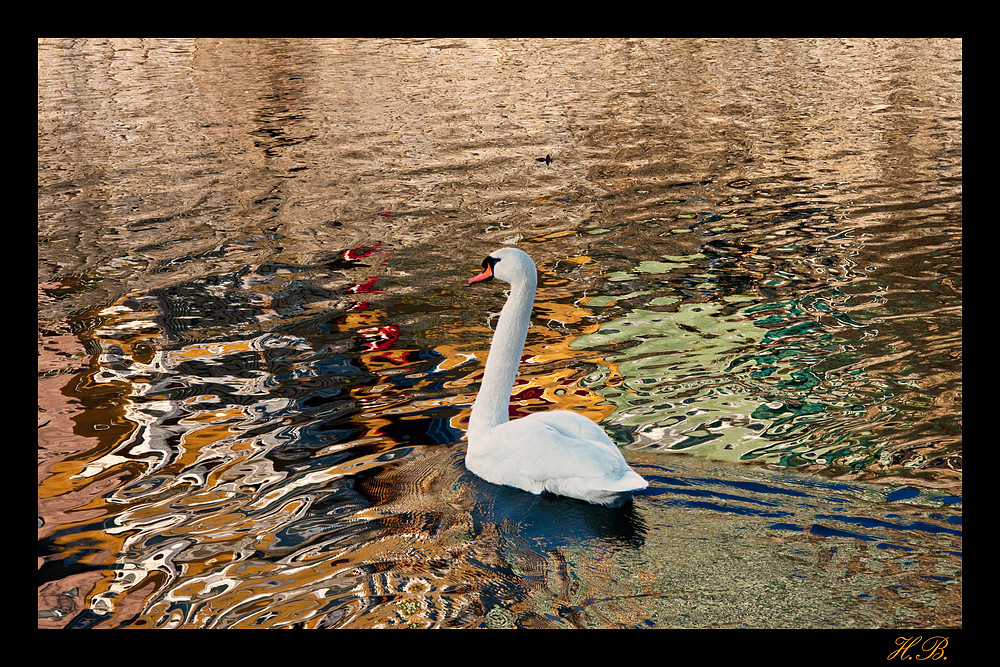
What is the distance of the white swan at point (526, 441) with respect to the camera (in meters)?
5.01

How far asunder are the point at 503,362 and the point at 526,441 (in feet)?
2.28

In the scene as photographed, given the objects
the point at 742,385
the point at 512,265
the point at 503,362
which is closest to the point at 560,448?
the point at 503,362

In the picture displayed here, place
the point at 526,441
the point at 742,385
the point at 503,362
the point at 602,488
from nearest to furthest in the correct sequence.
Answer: the point at 602,488 < the point at 526,441 < the point at 503,362 < the point at 742,385

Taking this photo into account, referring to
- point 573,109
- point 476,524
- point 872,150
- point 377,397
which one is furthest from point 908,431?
point 573,109

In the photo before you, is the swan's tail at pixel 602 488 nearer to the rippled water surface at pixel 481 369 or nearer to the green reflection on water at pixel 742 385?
the rippled water surface at pixel 481 369

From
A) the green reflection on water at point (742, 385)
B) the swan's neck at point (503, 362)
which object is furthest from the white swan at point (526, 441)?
the green reflection on water at point (742, 385)

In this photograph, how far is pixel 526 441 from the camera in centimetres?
534

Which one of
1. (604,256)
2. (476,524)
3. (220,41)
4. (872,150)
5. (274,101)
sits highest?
(220,41)

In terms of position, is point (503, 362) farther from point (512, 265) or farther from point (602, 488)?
point (602, 488)

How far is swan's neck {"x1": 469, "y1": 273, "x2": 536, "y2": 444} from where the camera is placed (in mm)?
5801

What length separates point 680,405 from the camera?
659cm

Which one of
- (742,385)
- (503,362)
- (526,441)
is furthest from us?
(742,385)

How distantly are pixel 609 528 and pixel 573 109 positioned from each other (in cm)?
1563

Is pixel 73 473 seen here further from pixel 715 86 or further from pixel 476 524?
pixel 715 86
